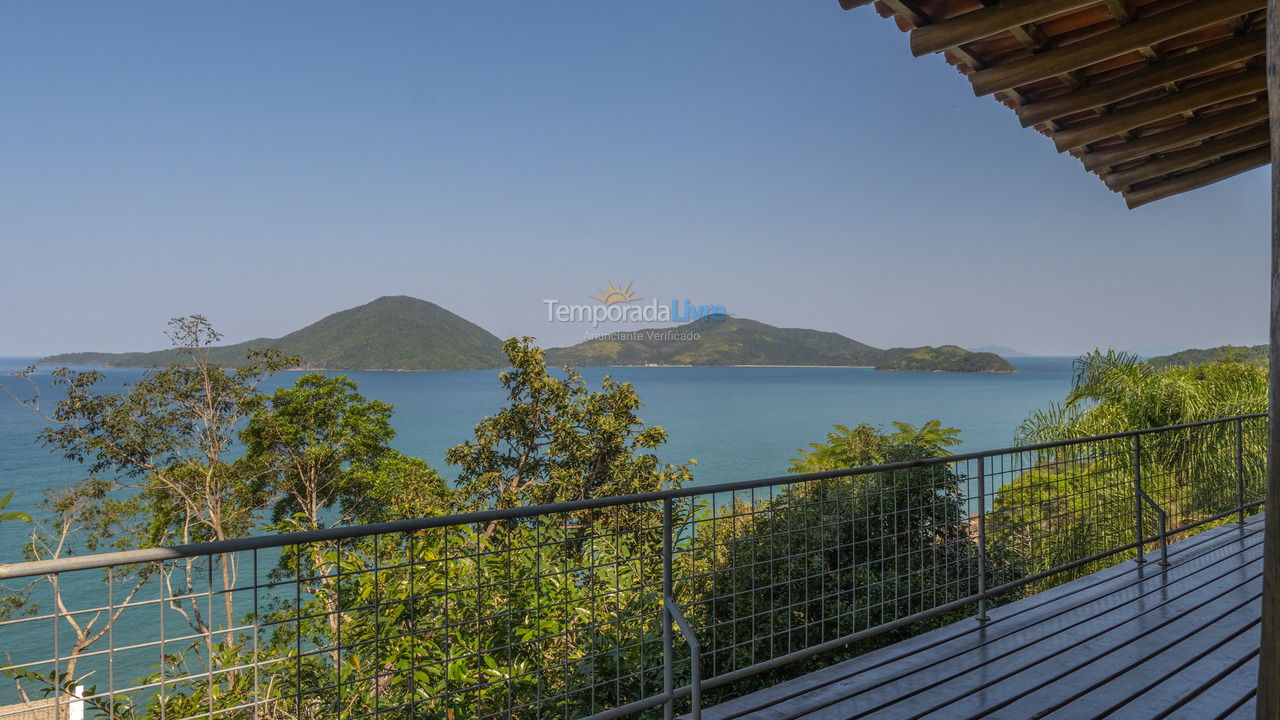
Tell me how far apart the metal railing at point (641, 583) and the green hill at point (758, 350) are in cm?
8775

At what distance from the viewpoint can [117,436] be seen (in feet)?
51.1

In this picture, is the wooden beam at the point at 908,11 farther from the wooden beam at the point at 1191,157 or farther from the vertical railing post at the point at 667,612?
the wooden beam at the point at 1191,157

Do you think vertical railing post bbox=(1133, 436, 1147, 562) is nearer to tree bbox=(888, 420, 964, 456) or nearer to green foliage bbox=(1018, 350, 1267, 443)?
tree bbox=(888, 420, 964, 456)

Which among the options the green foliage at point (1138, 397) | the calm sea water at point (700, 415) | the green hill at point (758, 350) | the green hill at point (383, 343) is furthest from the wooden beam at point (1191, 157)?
the green hill at point (758, 350)

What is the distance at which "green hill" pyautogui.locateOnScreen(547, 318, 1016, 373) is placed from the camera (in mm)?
100562

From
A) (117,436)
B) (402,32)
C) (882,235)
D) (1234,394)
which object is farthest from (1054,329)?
(117,436)

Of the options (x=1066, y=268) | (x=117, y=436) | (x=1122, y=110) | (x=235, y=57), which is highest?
(x=235, y=57)

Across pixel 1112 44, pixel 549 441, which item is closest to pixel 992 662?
pixel 1112 44

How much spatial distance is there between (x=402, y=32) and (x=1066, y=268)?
7370 cm

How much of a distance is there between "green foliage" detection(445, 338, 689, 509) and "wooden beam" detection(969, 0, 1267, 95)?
540 inches

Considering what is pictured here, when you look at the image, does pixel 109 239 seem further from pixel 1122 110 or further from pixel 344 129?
pixel 1122 110

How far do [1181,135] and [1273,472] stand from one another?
2742 millimetres

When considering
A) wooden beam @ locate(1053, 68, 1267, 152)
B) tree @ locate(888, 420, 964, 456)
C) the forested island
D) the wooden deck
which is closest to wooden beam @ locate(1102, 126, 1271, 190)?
wooden beam @ locate(1053, 68, 1267, 152)

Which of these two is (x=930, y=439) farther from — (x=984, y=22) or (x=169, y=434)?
(x=169, y=434)
